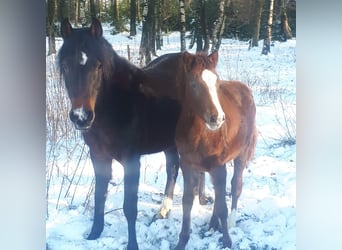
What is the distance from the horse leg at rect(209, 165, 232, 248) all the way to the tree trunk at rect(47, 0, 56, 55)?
698mm

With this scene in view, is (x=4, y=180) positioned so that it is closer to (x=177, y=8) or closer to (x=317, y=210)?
(x=177, y=8)

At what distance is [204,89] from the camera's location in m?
2.17

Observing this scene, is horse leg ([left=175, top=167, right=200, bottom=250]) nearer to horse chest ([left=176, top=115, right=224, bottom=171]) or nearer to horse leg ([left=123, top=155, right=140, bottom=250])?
horse chest ([left=176, top=115, right=224, bottom=171])

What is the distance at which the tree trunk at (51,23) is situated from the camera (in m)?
2.19

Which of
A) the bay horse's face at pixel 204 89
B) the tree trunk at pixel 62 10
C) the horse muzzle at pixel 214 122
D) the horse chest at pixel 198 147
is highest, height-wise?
A: the tree trunk at pixel 62 10

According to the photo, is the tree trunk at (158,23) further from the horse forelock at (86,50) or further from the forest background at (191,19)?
the horse forelock at (86,50)

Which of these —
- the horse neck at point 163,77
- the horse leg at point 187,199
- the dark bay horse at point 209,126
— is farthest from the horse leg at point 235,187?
the horse neck at point 163,77

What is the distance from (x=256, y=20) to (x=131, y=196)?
2.46ft

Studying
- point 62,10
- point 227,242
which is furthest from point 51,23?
point 227,242

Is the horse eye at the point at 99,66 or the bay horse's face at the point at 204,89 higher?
the horse eye at the point at 99,66

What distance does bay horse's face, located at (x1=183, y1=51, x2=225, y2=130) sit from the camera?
85.4 inches

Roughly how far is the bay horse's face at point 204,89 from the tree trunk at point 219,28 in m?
0.04

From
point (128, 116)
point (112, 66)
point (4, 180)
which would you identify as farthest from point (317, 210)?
point (4, 180)

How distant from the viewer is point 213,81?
218 centimetres
